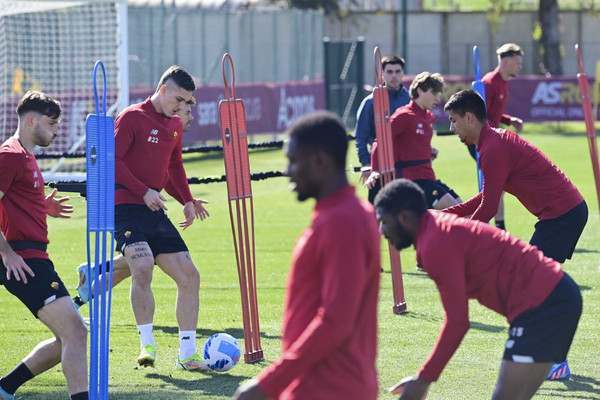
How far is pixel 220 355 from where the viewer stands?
7.81 metres

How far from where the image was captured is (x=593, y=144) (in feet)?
35.5

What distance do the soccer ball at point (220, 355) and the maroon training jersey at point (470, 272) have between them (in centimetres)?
299

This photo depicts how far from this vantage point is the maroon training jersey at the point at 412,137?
11.3 meters

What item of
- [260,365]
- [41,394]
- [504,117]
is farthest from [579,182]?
[41,394]

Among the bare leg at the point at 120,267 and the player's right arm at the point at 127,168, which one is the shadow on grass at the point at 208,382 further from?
the bare leg at the point at 120,267

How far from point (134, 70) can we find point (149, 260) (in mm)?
20411

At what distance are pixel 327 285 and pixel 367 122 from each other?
838 cm

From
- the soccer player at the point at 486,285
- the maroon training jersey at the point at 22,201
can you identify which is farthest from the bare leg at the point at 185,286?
the soccer player at the point at 486,285

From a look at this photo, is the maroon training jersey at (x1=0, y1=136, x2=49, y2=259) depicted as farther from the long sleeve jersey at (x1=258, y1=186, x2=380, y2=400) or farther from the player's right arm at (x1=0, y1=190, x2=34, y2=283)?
the long sleeve jersey at (x1=258, y1=186, x2=380, y2=400)

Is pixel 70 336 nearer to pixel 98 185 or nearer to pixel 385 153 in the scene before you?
pixel 98 185

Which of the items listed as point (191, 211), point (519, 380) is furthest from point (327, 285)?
point (191, 211)

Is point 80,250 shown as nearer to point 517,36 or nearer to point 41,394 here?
point 41,394

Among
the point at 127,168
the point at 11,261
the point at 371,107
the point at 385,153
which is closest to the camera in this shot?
the point at 11,261

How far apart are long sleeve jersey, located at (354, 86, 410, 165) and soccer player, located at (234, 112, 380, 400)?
799cm
